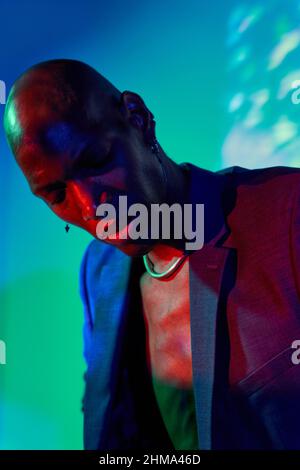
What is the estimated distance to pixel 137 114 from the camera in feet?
4.59

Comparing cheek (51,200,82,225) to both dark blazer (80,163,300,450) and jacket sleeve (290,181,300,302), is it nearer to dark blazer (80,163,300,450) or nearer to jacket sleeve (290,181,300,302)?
dark blazer (80,163,300,450)

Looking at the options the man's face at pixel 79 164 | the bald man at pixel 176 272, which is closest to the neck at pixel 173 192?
the bald man at pixel 176 272

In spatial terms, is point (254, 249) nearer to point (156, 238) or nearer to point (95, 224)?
point (156, 238)

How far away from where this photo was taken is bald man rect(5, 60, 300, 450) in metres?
1.21

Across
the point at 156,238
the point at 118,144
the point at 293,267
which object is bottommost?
the point at 293,267

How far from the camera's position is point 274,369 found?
1213mm

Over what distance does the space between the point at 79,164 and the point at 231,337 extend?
54 centimetres

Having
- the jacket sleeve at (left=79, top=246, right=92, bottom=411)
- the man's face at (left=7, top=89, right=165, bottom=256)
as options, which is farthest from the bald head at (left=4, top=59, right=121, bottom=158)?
the jacket sleeve at (left=79, top=246, right=92, bottom=411)

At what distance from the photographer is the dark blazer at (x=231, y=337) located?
1202 mm

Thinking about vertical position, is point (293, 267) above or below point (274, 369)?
above

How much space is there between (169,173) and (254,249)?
1.06 feet

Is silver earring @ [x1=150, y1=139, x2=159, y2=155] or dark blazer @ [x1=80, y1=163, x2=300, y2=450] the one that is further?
silver earring @ [x1=150, y1=139, x2=159, y2=155]

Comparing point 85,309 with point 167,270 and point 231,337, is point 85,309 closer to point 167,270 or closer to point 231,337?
point 167,270
